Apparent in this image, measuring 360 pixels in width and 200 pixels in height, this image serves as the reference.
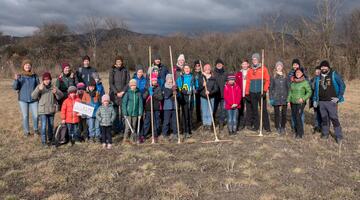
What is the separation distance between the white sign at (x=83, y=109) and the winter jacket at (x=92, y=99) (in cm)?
20

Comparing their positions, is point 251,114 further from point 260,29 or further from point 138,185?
point 260,29

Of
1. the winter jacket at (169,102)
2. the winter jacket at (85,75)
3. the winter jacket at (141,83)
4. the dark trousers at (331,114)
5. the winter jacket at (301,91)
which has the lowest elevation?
the dark trousers at (331,114)

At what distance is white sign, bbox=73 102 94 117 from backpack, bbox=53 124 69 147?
0.50 meters

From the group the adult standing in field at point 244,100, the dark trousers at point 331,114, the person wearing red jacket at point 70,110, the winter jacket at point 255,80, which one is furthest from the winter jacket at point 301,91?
the person wearing red jacket at point 70,110

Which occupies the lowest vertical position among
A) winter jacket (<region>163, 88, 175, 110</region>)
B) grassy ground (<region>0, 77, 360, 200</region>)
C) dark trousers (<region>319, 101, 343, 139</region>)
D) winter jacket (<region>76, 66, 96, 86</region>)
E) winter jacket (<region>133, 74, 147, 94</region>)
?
grassy ground (<region>0, 77, 360, 200</region>)

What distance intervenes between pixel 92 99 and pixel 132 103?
41.6 inches

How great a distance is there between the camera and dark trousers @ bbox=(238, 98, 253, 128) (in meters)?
10.3

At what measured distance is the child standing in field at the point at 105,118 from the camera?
28.8 ft

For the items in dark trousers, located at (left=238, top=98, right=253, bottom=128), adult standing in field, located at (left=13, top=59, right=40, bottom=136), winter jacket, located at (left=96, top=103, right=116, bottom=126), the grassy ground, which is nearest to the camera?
the grassy ground

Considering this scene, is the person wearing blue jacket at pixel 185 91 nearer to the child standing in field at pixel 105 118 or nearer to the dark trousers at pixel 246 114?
the dark trousers at pixel 246 114

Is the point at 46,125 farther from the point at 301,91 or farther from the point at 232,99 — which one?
the point at 301,91

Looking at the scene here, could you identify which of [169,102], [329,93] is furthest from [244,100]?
[329,93]

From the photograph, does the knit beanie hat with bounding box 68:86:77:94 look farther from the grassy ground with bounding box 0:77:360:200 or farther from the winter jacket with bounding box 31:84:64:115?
the grassy ground with bounding box 0:77:360:200

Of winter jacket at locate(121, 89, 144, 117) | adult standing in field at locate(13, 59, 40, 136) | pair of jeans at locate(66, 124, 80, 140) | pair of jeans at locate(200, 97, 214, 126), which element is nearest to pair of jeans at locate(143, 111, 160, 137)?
winter jacket at locate(121, 89, 144, 117)
